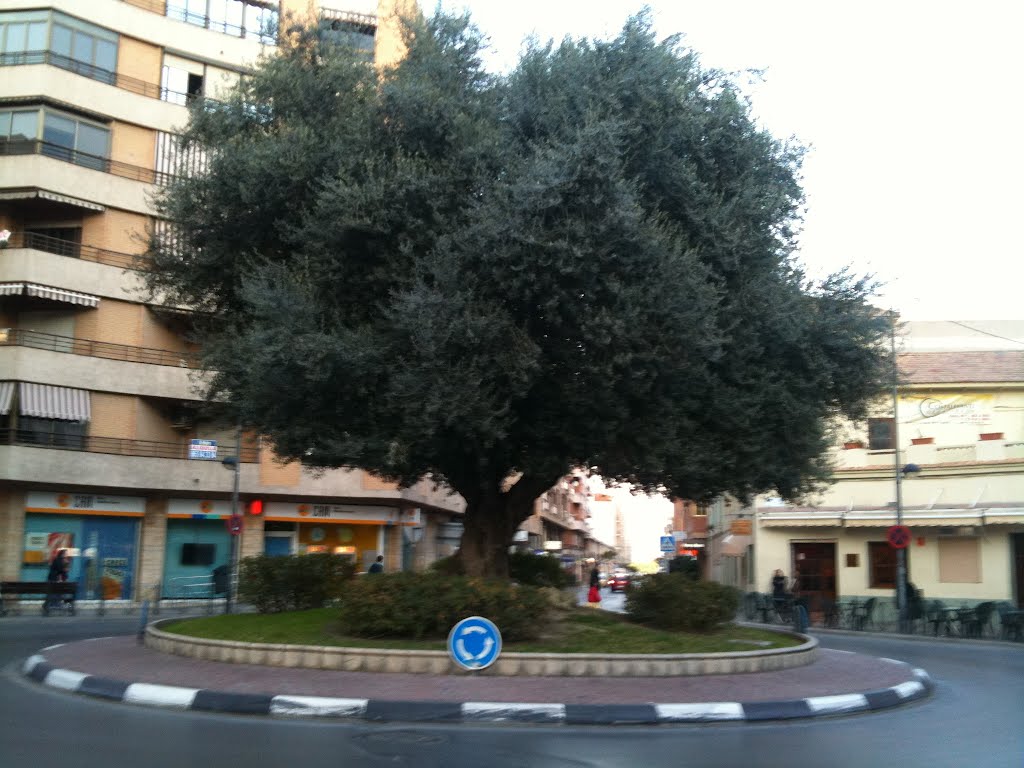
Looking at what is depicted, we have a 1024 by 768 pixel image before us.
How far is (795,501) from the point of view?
54.8ft

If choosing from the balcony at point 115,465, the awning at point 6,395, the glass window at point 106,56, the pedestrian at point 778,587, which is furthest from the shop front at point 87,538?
the pedestrian at point 778,587

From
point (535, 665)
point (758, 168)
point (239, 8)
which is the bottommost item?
point (535, 665)

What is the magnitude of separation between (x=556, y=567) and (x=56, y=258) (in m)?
20.2

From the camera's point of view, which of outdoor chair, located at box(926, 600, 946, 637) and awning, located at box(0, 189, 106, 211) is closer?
outdoor chair, located at box(926, 600, 946, 637)

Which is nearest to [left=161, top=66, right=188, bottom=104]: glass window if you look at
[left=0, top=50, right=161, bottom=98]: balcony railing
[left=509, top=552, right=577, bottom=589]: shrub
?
[left=0, top=50, right=161, bottom=98]: balcony railing

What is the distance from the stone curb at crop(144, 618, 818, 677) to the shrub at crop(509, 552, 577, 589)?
600cm

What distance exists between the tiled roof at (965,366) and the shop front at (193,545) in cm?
2359

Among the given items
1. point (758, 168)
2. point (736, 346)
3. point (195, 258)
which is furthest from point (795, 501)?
point (195, 258)

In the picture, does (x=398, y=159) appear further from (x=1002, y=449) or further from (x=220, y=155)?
(x=1002, y=449)

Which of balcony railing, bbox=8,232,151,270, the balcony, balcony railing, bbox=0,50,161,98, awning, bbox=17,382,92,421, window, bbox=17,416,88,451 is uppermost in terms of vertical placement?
balcony railing, bbox=0,50,161,98

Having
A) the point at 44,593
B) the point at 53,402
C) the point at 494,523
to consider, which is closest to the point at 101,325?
the point at 53,402

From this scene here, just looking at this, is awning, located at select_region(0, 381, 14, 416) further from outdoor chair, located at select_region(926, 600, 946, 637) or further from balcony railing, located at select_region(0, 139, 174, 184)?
outdoor chair, located at select_region(926, 600, 946, 637)

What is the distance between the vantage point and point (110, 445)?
31828mm

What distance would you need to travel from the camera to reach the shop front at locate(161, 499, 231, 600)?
33.9 m
